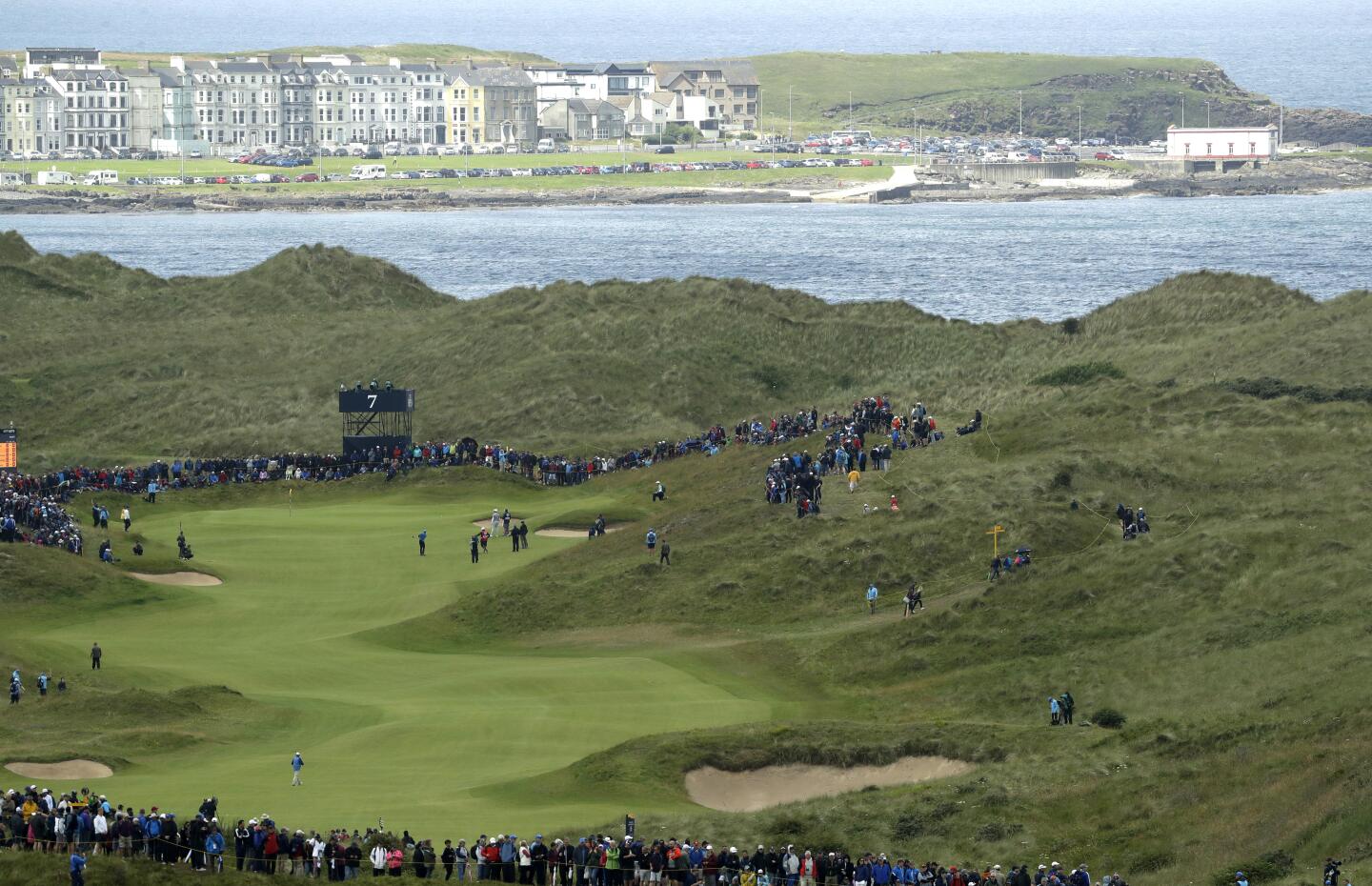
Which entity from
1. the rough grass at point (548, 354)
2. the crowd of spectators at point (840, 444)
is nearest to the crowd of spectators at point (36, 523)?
the rough grass at point (548, 354)

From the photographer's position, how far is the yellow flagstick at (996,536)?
223ft

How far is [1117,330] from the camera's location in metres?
107

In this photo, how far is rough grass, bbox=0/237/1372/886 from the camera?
4434 centimetres

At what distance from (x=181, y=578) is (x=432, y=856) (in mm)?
33950

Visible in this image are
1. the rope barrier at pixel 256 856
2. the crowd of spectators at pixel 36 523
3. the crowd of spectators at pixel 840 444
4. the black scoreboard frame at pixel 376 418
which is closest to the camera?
the rope barrier at pixel 256 856

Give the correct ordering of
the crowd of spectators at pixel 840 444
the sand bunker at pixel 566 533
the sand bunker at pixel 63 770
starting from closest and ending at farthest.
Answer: the sand bunker at pixel 63 770, the crowd of spectators at pixel 840 444, the sand bunker at pixel 566 533

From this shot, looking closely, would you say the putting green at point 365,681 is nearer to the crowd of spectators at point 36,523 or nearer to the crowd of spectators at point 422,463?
the crowd of spectators at point 422,463

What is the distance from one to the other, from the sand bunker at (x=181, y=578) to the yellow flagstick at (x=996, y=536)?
25878 millimetres

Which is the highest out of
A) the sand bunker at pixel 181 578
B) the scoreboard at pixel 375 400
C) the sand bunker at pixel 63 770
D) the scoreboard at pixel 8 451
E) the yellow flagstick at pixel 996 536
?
the scoreboard at pixel 375 400

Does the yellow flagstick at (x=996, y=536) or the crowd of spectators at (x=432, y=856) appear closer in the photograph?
the crowd of spectators at (x=432, y=856)

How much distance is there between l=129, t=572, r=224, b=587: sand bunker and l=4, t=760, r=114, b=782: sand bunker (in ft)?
76.1

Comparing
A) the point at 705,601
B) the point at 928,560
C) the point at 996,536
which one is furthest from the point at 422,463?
the point at 996,536

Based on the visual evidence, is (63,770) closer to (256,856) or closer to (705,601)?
(256,856)

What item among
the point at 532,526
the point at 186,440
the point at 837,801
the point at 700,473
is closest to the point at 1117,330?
the point at 700,473
